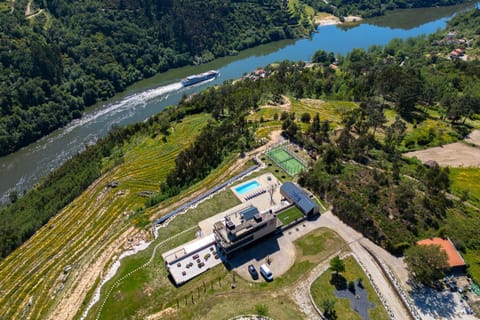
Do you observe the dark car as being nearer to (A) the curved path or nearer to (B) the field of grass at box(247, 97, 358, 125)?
(A) the curved path

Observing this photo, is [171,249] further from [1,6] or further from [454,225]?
[1,6]

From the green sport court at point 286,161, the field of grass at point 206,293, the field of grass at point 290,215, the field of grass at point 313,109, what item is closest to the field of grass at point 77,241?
the field of grass at point 206,293

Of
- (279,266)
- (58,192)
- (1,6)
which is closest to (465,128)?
(279,266)

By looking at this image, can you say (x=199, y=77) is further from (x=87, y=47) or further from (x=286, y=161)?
(x=286, y=161)

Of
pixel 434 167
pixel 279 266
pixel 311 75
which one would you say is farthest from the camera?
pixel 311 75

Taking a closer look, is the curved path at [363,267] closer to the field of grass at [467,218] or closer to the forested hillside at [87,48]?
the field of grass at [467,218]
